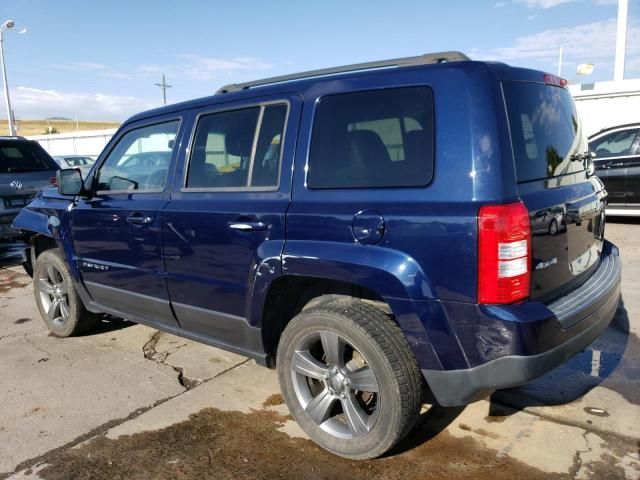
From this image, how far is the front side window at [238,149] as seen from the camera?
9.76 ft

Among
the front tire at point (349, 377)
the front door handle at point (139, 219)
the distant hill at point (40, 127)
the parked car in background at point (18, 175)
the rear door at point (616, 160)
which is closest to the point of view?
the front tire at point (349, 377)

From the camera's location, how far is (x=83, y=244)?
416 cm

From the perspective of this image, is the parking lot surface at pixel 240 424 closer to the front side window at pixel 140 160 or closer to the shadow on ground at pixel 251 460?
the shadow on ground at pixel 251 460

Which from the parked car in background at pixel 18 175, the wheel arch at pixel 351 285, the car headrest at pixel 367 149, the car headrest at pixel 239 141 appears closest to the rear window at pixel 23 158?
the parked car in background at pixel 18 175

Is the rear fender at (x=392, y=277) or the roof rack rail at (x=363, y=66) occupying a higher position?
the roof rack rail at (x=363, y=66)

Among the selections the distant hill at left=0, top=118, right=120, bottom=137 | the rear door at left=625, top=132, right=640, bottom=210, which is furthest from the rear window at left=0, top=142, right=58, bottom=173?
the distant hill at left=0, top=118, right=120, bottom=137

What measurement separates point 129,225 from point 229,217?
41.3 inches

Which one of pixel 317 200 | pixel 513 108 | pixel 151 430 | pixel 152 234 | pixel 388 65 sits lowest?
pixel 151 430

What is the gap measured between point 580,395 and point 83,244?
380cm

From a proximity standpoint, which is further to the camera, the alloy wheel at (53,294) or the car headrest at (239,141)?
the alloy wheel at (53,294)

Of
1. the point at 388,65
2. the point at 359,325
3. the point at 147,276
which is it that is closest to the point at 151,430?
the point at 147,276

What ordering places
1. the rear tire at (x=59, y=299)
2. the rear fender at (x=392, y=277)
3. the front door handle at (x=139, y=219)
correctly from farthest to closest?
the rear tire at (x=59, y=299), the front door handle at (x=139, y=219), the rear fender at (x=392, y=277)

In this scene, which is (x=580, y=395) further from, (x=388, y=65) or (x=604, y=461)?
(x=388, y=65)

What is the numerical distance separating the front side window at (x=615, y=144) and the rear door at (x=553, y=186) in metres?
6.63
